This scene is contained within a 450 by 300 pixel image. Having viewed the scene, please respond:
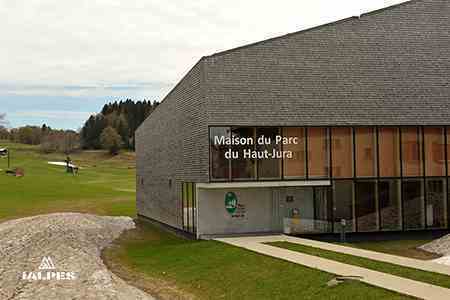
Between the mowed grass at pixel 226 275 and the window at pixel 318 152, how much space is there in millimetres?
5662

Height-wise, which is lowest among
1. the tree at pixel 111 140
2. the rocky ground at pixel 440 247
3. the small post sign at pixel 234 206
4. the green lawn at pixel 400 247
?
the green lawn at pixel 400 247

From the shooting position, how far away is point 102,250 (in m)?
27.5

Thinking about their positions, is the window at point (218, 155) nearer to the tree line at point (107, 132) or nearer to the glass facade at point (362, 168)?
the glass facade at point (362, 168)

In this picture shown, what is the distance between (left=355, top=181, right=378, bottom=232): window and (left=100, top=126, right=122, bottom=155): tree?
106038mm

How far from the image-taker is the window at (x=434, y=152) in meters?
28.3

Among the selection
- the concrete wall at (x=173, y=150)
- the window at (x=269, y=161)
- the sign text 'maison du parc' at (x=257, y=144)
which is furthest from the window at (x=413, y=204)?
the concrete wall at (x=173, y=150)

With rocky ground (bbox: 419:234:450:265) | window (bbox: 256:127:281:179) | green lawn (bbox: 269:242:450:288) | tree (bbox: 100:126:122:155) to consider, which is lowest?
rocky ground (bbox: 419:234:450:265)

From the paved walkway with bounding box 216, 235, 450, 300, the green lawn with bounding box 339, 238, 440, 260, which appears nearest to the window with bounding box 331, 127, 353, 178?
the green lawn with bounding box 339, 238, 440, 260

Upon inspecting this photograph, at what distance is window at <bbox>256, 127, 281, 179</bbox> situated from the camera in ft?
88.5

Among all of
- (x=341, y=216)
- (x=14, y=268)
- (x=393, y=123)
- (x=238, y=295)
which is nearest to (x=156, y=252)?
(x=14, y=268)

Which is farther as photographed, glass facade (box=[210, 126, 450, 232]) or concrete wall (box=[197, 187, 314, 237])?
concrete wall (box=[197, 187, 314, 237])

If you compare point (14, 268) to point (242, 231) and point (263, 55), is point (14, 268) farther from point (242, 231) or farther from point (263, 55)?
point (263, 55)

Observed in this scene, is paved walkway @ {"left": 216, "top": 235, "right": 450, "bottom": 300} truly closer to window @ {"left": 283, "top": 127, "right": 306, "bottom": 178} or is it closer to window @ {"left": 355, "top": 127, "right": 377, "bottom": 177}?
window @ {"left": 283, "top": 127, "right": 306, "bottom": 178}

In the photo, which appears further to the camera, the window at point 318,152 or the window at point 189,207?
the window at point 189,207
